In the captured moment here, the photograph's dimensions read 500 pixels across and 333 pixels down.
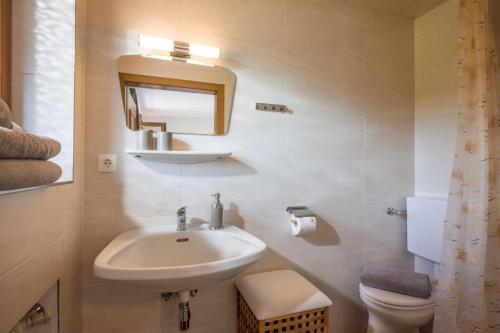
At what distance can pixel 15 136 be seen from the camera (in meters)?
0.46

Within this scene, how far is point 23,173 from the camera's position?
486 millimetres

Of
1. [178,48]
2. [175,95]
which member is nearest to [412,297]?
[175,95]

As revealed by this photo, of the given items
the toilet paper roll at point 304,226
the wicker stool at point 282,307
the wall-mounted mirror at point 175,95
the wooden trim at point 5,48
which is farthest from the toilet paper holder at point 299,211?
the wooden trim at point 5,48

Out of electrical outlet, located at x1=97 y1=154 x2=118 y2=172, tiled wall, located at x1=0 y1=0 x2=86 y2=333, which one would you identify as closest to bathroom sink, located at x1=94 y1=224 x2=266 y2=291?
tiled wall, located at x1=0 y1=0 x2=86 y2=333

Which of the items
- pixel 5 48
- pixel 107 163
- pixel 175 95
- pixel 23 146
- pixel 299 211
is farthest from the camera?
pixel 299 211

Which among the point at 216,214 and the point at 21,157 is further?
the point at 216,214

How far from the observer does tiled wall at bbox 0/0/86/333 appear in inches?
20.5

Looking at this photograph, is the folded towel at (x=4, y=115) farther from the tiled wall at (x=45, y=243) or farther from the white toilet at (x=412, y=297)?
the white toilet at (x=412, y=297)

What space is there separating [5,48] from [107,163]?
0.55 meters

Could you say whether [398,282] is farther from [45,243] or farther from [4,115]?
[4,115]

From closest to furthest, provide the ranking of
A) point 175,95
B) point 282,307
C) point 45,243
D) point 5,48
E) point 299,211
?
point 45,243 < point 5,48 < point 282,307 < point 175,95 < point 299,211

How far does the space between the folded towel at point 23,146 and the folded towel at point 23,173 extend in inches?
0.6

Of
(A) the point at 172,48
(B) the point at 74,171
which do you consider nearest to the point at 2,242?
(B) the point at 74,171

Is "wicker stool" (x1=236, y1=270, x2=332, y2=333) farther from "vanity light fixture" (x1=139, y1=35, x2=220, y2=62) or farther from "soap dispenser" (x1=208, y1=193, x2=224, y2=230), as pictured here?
"vanity light fixture" (x1=139, y1=35, x2=220, y2=62)
